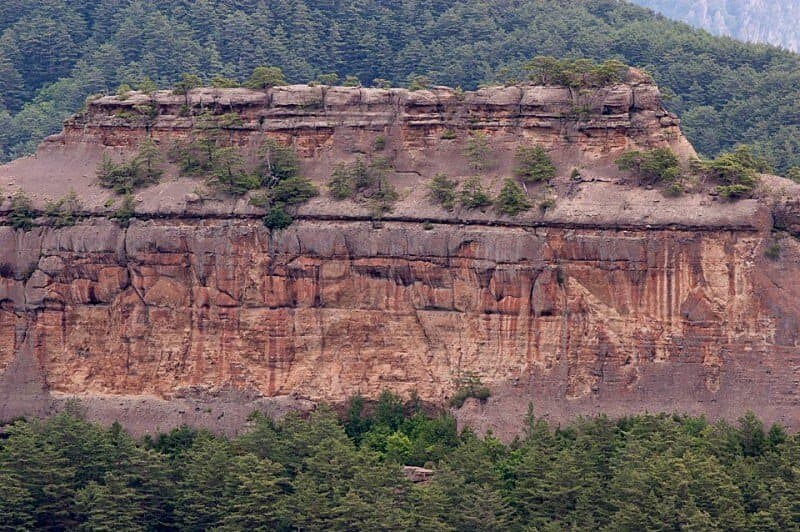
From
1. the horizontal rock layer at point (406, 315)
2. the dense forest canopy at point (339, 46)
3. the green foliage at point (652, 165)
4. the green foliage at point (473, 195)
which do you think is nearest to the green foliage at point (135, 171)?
the horizontal rock layer at point (406, 315)

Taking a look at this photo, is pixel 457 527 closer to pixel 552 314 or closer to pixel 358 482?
pixel 358 482

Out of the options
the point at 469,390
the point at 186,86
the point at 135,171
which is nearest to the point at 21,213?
the point at 135,171

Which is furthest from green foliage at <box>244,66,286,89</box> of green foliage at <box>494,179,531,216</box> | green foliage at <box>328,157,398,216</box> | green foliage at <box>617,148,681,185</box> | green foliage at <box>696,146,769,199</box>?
green foliage at <box>696,146,769,199</box>

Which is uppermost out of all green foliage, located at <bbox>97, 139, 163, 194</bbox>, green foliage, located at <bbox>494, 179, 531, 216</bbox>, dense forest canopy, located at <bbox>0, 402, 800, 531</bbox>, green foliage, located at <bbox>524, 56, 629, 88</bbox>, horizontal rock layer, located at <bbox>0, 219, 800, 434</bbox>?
green foliage, located at <bbox>524, 56, 629, 88</bbox>

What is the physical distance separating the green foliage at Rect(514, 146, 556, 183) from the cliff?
17.1 inches

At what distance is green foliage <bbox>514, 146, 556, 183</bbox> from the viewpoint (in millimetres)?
68438

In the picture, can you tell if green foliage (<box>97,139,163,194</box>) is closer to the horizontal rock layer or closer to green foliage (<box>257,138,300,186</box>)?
the horizontal rock layer

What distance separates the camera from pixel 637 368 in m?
65.7

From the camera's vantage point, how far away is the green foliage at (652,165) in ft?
219

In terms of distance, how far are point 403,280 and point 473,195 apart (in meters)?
3.08

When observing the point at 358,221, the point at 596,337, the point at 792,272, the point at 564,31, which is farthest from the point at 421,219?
the point at 564,31

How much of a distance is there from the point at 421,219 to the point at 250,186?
18.1ft

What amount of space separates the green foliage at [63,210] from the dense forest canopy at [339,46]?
3223 cm

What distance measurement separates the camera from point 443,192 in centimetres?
6856
